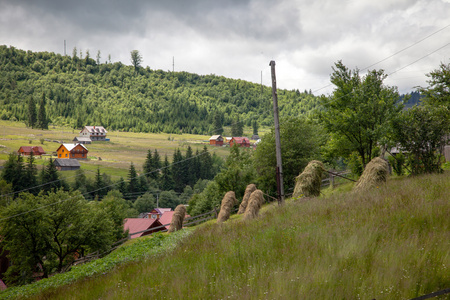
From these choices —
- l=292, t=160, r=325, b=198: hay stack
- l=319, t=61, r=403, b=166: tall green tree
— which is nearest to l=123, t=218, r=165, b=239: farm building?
l=319, t=61, r=403, b=166: tall green tree

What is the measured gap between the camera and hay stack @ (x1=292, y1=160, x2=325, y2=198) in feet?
58.1

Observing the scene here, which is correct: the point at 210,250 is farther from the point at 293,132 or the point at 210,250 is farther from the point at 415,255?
the point at 293,132

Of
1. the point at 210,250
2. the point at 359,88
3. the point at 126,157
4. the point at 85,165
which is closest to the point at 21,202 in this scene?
the point at 210,250

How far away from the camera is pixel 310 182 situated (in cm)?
1773

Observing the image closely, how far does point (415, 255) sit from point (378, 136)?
66.1 ft

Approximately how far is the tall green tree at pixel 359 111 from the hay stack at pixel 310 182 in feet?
24.6

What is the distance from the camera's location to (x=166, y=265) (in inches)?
304

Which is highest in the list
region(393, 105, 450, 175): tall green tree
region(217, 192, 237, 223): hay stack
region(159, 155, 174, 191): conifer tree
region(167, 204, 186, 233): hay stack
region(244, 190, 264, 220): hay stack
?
region(393, 105, 450, 175): tall green tree

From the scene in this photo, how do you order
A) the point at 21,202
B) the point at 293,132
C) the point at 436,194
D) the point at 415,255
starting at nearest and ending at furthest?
the point at 415,255 → the point at 436,194 → the point at 21,202 → the point at 293,132

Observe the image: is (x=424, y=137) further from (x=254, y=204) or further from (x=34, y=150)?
(x=34, y=150)

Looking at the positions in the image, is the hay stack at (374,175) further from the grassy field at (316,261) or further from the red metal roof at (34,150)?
the red metal roof at (34,150)

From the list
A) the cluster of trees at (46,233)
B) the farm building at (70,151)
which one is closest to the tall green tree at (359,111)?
the cluster of trees at (46,233)

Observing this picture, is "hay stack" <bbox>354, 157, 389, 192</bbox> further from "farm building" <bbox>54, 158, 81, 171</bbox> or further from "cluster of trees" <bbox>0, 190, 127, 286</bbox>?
"farm building" <bbox>54, 158, 81, 171</bbox>

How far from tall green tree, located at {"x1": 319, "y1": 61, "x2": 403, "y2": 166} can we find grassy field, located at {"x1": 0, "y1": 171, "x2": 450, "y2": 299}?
53.0 feet
